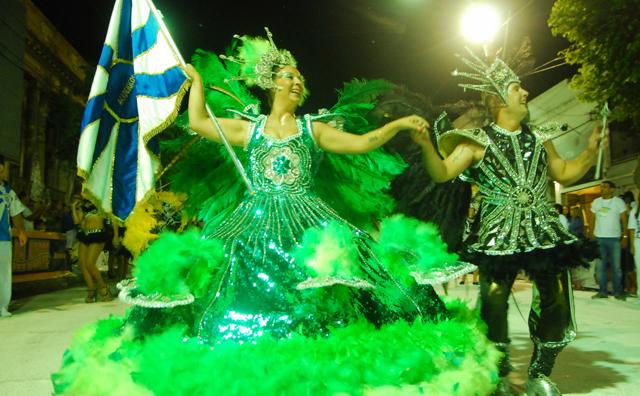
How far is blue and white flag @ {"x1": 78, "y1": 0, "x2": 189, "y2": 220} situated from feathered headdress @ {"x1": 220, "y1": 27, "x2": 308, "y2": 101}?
41cm

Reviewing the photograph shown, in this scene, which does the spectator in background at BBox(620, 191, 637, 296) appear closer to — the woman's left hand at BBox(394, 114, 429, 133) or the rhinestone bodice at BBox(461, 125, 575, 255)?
the rhinestone bodice at BBox(461, 125, 575, 255)

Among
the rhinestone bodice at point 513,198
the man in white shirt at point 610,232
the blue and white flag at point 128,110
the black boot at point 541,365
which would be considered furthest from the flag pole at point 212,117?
the man in white shirt at point 610,232

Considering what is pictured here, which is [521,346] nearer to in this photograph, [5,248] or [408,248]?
[408,248]

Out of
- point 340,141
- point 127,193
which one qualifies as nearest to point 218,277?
point 340,141

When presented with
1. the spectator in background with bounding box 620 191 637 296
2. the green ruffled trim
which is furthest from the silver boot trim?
the spectator in background with bounding box 620 191 637 296

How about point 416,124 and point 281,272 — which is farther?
point 416,124

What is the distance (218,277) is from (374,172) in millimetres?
1506

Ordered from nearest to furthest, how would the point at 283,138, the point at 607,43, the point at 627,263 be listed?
1. the point at 283,138
2. the point at 627,263
3. the point at 607,43

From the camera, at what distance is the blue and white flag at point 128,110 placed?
140 inches

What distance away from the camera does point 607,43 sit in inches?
437

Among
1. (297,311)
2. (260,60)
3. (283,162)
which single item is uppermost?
(260,60)

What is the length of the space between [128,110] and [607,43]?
1062 centimetres

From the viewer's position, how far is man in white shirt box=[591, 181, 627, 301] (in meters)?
8.57

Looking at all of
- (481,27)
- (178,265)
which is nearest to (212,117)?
(178,265)
